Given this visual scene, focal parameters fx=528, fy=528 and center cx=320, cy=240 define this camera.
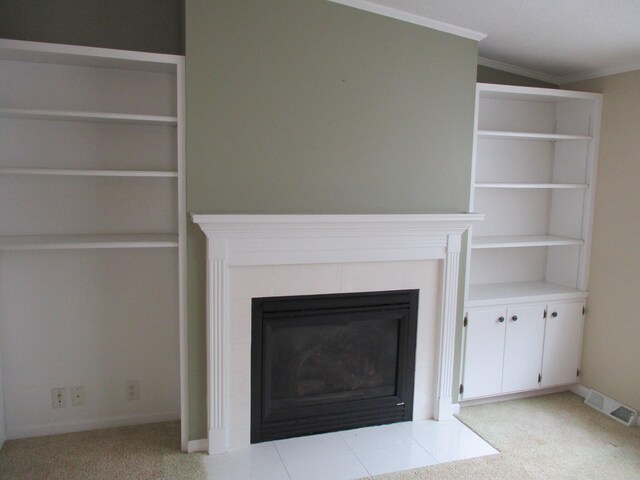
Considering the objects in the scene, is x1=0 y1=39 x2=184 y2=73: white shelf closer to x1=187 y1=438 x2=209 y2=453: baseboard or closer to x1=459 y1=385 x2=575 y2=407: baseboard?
x1=187 y1=438 x2=209 y2=453: baseboard

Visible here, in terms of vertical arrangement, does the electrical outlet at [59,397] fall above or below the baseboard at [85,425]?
above

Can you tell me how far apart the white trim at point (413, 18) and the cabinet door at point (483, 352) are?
5.71ft

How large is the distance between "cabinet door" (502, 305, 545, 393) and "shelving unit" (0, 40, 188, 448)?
7.08 ft

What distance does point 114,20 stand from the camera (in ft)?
9.76

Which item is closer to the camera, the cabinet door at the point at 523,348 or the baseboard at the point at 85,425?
the baseboard at the point at 85,425

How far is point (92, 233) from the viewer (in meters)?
3.04

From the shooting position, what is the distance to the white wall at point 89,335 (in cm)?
300

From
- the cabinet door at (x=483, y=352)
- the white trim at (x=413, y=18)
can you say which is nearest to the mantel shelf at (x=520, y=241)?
the cabinet door at (x=483, y=352)

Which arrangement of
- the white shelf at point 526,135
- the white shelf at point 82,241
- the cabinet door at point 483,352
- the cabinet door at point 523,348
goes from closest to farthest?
the white shelf at point 82,241 → the white shelf at point 526,135 → the cabinet door at point 483,352 → the cabinet door at point 523,348

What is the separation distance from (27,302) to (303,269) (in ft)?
5.17

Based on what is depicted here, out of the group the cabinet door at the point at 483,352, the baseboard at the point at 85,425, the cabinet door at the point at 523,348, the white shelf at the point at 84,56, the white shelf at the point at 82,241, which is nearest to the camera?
the white shelf at the point at 84,56

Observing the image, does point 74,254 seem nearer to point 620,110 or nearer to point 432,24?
point 432,24

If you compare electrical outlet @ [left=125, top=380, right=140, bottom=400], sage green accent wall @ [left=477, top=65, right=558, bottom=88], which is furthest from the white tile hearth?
sage green accent wall @ [left=477, top=65, right=558, bottom=88]

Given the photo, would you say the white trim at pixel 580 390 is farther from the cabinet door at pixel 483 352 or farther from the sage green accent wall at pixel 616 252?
the cabinet door at pixel 483 352
